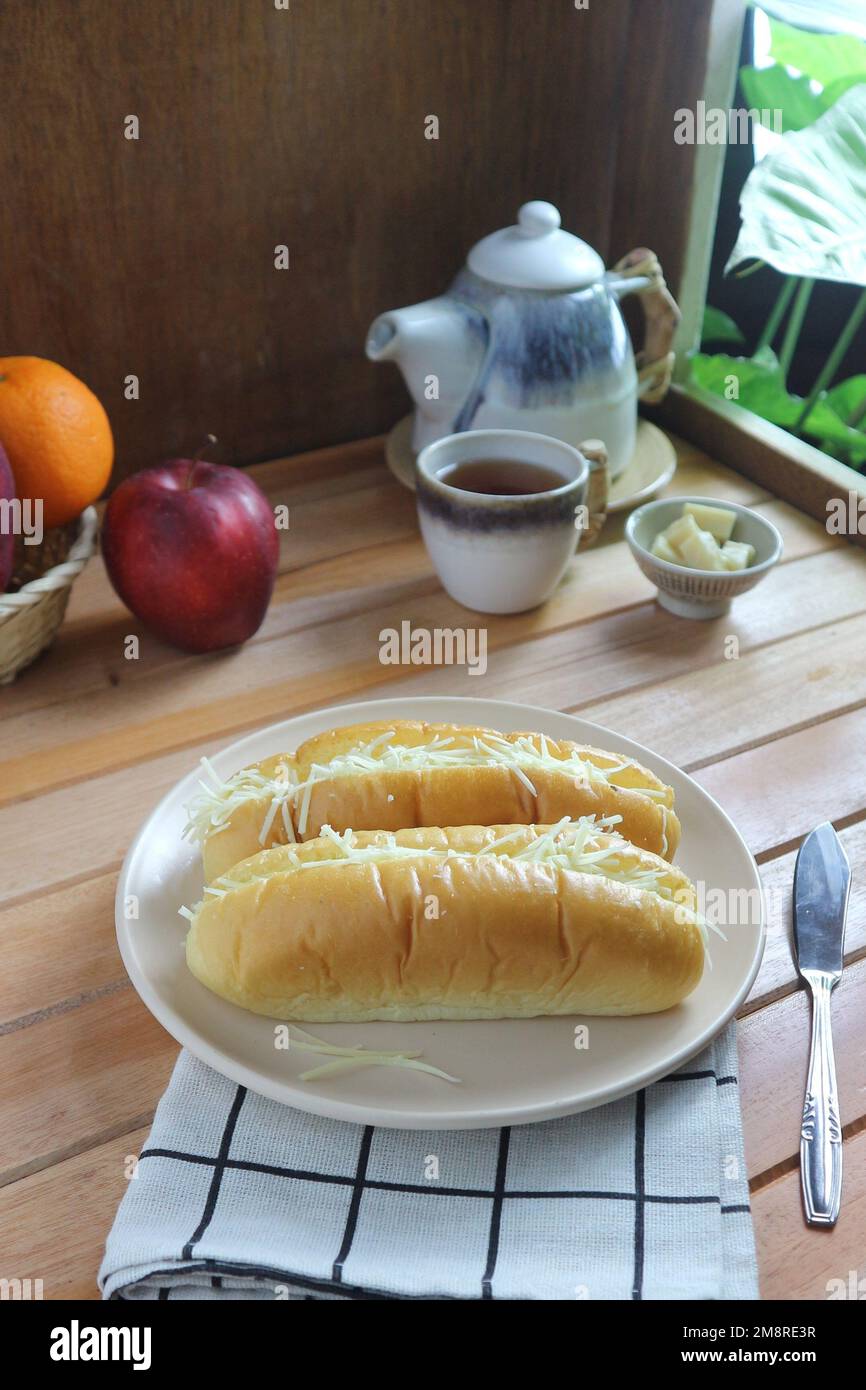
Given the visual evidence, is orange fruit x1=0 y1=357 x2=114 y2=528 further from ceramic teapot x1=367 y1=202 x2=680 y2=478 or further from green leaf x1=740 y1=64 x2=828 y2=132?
green leaf x1=740 y1=64 x2=828 y2=132

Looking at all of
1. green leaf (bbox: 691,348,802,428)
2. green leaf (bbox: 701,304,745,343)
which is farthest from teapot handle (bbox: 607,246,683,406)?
green leaf (bbox: 701,304,745,343)

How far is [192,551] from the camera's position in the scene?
1052mm

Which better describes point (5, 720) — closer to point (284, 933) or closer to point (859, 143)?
point (284, 933)

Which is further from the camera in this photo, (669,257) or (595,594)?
(669,257)

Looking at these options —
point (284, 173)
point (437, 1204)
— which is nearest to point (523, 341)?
point (284, 173)

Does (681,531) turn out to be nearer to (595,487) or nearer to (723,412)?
(595,487)

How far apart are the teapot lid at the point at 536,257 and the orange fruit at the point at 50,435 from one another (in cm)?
43

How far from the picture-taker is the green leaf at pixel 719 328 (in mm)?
1679

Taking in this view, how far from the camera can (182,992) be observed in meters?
0.72

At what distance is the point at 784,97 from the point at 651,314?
42cm

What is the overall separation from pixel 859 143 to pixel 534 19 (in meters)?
0.38

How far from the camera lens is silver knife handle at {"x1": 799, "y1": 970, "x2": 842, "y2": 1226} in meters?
0.65

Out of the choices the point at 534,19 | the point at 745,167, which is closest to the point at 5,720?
the point at 534,19

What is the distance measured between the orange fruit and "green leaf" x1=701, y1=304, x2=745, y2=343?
0.95 m
